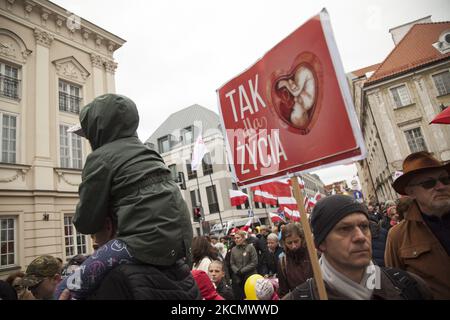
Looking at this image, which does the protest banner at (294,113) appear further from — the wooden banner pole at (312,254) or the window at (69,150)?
the window at (69,150)

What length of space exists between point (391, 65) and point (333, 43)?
29.4 metres

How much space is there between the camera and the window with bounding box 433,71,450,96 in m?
22.9

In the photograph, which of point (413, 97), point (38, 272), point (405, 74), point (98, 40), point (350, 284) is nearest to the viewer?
point (350, 284)

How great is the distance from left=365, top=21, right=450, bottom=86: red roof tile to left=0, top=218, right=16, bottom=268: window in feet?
88.1

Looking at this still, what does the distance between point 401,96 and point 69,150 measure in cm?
2520

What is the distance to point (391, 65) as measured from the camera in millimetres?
26156

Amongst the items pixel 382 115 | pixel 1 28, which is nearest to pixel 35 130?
pixel 1 28

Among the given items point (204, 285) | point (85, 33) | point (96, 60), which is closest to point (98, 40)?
point (85, 33)

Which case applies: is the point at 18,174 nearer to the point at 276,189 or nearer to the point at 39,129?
the point at 39,129

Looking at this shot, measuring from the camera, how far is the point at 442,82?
23.1 meters

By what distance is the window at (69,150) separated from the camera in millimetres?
14609

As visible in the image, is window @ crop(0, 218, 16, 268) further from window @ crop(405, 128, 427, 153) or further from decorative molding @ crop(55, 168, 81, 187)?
window @ crop(405, 128, 427, 153)

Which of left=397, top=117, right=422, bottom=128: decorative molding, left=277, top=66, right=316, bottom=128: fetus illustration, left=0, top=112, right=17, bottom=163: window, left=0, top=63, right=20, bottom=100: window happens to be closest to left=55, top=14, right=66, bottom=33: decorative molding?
left=0, top=63, right=20, bottom=100: window

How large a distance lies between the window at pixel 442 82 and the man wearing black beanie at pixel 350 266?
27.1m
